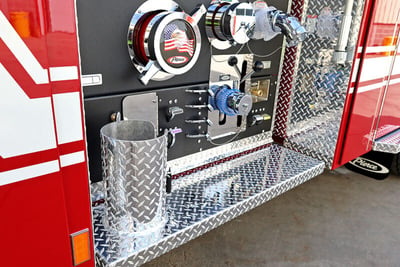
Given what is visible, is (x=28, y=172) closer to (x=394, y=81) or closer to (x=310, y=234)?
(x=310, y=234)

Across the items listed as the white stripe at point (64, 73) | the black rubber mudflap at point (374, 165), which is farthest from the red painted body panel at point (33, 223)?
the black rubber mudflap at point (374, 165)

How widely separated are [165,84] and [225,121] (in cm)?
52

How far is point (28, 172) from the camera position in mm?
864

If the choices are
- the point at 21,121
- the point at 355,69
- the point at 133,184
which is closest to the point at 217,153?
the point at 133,184

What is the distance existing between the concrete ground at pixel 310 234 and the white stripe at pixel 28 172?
4.12 ft

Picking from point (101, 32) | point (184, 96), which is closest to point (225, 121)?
point (184, 96)

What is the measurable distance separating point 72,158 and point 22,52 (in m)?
0.32

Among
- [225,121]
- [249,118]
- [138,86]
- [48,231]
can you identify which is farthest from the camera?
[249,118]

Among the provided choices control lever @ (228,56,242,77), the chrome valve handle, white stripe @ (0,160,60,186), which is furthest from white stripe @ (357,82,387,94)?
white stripe @ (0,160,60,186)

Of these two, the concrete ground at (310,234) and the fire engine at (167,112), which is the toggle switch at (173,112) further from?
the concrete ground at (310,234)

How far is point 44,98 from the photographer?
2.79 feet

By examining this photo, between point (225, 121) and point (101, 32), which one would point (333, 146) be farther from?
point (101, 32)

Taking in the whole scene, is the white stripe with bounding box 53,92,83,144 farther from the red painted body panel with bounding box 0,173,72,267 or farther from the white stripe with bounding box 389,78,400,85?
the white stripe with bounding box 389,78,400,85

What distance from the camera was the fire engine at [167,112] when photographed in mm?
857
